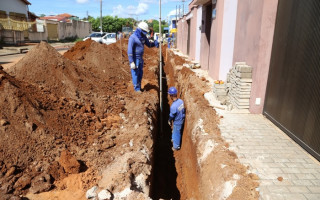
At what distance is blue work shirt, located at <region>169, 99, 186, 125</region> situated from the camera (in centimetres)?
617

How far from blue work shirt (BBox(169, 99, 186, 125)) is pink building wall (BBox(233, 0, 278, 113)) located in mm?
1759

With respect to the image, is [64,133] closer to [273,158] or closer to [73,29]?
[273,158]

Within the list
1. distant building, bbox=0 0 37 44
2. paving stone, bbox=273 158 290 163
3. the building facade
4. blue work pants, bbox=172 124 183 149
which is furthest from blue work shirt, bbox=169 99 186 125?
distant building, bbox=0 0 37 44

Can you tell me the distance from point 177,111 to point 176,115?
21cm

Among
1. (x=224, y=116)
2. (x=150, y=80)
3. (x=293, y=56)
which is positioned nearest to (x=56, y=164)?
(x=224, y=116)

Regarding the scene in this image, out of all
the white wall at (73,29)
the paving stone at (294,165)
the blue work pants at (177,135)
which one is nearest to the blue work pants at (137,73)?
the blue work pants at (177,135)

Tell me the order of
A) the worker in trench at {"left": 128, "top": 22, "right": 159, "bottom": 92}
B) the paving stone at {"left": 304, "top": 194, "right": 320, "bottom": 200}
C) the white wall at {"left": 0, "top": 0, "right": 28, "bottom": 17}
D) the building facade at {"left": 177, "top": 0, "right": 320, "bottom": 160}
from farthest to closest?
the white wall at {"left": 0, "top": 0, "right": 28, "bottom": 17} < the worker in trench at {"left": 128, "top": 22, "right": 159, "bottom": 92} < the building facade at {"left": 177, "top": 0, "right": 320, "bottom": 160} < the paving stone at {"left": 304, "top": 194, "right": 320, "bottom": 200}

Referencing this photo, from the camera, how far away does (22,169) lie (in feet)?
11.4

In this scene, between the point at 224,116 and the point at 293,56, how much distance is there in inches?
79.6

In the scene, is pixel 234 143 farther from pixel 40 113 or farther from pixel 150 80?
pixel 150 80

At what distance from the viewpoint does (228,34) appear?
27.2ft

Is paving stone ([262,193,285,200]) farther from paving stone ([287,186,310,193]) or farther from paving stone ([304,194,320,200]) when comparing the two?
paving stone ([304,194,320,200])

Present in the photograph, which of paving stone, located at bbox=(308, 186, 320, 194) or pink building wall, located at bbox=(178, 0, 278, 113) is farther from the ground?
pink building wall, located at bbox=(178, 0, 278, 113)

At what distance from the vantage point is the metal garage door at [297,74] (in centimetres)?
386
